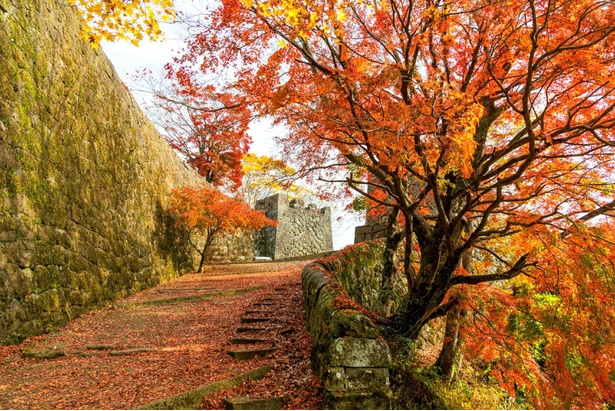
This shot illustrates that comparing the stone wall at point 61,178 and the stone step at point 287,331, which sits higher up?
the stone wall at point 61,178

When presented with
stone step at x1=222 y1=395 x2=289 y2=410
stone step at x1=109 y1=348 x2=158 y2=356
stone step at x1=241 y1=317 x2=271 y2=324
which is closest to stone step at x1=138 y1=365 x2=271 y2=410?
stone step at x1=222 y1=395 x2=289 y2=410

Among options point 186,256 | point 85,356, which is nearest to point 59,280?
point 85,356

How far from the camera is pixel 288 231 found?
19.5m

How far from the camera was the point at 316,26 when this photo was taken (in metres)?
4.27

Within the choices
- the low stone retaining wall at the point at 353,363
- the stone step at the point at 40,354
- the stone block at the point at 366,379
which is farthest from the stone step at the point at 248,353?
the stone step at the point at 40,354

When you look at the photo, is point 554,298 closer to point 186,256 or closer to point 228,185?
point 186,256

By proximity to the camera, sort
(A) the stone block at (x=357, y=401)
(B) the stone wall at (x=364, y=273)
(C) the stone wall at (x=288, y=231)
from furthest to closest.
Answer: (C) the stone wall at (x=288, y=231), (B) the stone wall at (x=364, y=273), (A) the stone block at (x=357, y=401)

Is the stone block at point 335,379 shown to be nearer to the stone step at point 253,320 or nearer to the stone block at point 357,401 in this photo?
the stone block at point 357,401

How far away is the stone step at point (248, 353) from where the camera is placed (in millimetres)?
4641

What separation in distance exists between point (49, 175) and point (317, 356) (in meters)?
4.70

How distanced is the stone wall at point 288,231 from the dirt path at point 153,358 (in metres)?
11.0

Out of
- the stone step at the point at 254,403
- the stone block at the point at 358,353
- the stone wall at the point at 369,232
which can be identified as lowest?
the stone step at the point at 254,403

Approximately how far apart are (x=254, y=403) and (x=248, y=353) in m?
1.36

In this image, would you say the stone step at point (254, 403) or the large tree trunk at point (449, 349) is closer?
the stone step at point (254, 403)
